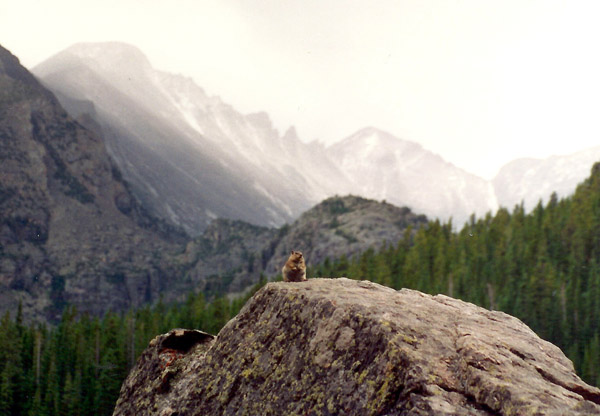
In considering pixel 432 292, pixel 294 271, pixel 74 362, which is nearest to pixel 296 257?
pixel 294 271

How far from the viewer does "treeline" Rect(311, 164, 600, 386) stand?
141000mm

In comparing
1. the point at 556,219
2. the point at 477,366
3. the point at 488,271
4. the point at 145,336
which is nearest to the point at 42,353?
the point at 145,336

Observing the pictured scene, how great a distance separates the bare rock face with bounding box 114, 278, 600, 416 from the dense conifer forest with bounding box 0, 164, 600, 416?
104 meters

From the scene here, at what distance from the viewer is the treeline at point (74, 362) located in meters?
106

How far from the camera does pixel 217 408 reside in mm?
10219

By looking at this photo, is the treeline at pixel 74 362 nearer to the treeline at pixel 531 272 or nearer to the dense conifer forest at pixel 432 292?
the dense conifer forest at pixel 432 292

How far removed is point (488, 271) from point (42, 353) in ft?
455

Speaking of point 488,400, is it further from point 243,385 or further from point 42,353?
point 42,353

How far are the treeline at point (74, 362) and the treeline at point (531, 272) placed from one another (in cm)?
6573

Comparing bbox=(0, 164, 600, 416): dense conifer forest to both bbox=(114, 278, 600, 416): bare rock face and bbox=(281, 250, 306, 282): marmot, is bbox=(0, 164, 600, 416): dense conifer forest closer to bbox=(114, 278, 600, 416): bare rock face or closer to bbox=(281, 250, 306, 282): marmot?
bbox=(281, 250, 306, 282): marmot

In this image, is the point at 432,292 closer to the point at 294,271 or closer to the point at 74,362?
the point at 74,362

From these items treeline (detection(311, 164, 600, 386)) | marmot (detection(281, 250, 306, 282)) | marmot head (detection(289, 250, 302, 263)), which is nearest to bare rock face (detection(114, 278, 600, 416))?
marmot (detection(281, 250, 306, 282))

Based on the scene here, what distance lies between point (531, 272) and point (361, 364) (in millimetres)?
174674

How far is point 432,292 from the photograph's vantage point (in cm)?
16575
